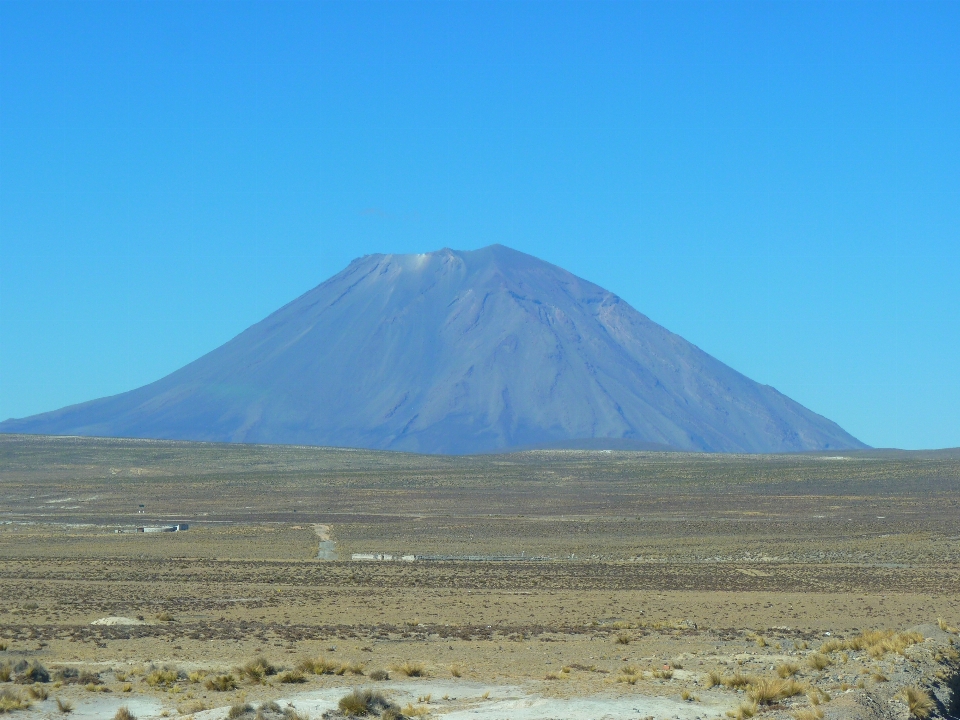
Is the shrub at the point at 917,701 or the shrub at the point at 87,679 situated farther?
the shrub at the point at 87,679

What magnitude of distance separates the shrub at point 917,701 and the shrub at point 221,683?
8.74 metres

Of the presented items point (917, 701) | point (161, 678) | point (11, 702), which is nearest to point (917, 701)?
point (917, 701)

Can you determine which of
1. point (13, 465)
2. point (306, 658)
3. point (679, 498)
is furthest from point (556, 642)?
point (13, 465)

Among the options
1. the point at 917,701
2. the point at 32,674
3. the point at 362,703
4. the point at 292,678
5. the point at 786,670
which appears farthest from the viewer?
the point at 292,678

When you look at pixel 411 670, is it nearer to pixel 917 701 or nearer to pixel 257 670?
pixel 257 670

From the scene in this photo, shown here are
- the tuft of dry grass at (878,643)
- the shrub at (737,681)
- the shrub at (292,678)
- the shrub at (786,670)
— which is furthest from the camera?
the shrub at (292,678)

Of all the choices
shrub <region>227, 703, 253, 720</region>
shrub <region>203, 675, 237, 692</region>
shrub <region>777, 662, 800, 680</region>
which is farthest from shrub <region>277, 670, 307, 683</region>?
shrub <region>777, 662, 800, 680</region>

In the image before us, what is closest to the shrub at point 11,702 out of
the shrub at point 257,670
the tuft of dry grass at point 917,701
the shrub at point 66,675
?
the shrub at point 66,675

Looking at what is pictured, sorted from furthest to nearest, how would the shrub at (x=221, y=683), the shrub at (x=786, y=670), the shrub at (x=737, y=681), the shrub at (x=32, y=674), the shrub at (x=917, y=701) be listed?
the shrub at (x=32, y=674) < the shrub at (x=221, y=683) < the shrub at (x=737, y=681) < the shrub at (x=786, y=670) < the shrub at (x=917, y=701)

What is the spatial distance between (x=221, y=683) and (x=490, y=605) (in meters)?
11.3

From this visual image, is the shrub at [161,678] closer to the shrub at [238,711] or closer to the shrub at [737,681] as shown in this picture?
the shrub at [238,711]

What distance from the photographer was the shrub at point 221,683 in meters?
15.6

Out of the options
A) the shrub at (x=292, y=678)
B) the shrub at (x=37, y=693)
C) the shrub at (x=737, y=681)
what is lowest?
the shrub at (x=737, y=681)

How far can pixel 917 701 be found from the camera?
1297cm
